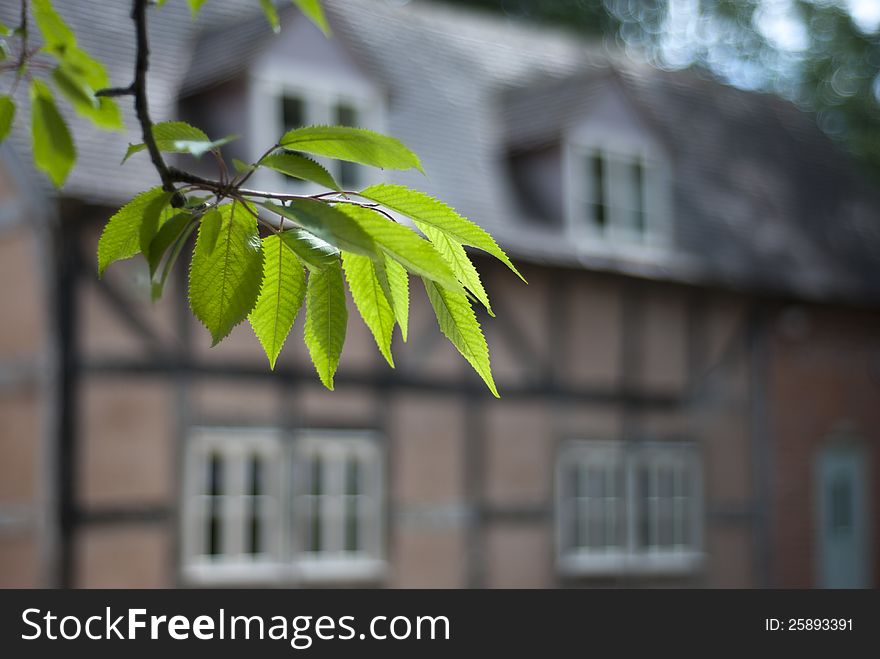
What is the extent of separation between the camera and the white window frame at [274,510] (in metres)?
10.3

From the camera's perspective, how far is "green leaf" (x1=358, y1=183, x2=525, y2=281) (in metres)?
1.39

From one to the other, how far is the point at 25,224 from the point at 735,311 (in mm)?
7456

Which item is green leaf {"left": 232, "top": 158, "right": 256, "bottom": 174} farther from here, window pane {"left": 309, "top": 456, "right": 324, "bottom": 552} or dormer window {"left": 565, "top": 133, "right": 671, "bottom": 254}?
dormer window {"left": 565, "top": 133, "right": 671, "bottom": 254}

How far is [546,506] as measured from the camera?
1230cm

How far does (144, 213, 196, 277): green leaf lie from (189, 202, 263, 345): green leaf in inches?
0.8

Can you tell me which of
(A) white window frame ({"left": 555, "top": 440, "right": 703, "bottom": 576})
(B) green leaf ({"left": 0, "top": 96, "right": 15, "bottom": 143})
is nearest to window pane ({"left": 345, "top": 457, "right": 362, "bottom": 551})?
(A) white window frame ({"left": 555, "top": 440, "right": 703, "bottom": 576})

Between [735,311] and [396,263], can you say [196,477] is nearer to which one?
[735,311]

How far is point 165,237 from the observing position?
139 cm

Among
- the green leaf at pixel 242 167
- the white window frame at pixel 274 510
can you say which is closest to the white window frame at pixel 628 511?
the white window frame at pixel 274 510

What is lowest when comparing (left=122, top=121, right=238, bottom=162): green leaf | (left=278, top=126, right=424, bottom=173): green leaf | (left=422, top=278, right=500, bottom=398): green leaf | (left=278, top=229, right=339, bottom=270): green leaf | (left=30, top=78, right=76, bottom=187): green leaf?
(left=422, top=278, right=500, bottom=398): green leaf

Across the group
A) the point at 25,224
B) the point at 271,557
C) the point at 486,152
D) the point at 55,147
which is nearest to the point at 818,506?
the point at 486,152

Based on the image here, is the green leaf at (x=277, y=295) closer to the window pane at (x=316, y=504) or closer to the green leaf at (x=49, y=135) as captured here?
the green leaf at (x=49, y=135)

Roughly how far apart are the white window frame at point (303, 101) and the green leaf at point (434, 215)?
30.6 feet

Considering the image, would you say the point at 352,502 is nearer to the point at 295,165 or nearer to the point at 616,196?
the point at 616,196
